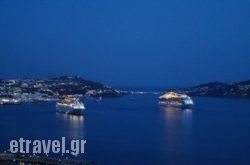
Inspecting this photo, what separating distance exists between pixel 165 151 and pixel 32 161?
4.31m

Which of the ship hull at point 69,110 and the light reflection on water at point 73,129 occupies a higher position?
the ship hull at point 69,110

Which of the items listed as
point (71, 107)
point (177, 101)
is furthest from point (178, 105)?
point (71, 107)

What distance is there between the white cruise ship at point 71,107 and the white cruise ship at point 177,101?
9064mm

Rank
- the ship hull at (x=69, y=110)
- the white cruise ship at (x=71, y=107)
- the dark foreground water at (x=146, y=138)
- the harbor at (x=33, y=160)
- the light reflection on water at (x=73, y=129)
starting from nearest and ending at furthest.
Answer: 1. the harbor at (x=33, y=160)
2. the dark foreground water at (x=146, y=138)
3. the light reflection on water at (x=73, y=129)
4. the ship hull at (x=69, y=110)
5. the white cruise ship at (x=71, y=107)

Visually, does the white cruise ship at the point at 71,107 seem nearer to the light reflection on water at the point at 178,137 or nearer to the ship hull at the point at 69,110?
the ship hull at the point at 69,110

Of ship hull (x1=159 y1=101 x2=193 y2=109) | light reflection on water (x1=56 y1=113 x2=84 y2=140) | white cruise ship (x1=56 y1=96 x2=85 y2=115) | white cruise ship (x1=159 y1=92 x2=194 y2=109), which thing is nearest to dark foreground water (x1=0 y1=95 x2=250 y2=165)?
light reflection on water (x1=56 y1=113 x2=84 y2=140)

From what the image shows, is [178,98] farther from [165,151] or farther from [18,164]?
[18,164]

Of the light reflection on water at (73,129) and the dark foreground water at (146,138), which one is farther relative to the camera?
the light reflection on water at (73,129)

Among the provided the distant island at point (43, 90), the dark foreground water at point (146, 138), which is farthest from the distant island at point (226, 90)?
the dark foreground water at point (146, 138)

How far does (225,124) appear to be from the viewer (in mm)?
22516

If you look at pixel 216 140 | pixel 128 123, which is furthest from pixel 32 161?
pixel 128 123

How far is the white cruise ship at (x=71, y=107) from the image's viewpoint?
28.9 metres

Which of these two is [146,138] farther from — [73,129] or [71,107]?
→ [71,107]

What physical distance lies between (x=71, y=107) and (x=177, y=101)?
1204 cm
